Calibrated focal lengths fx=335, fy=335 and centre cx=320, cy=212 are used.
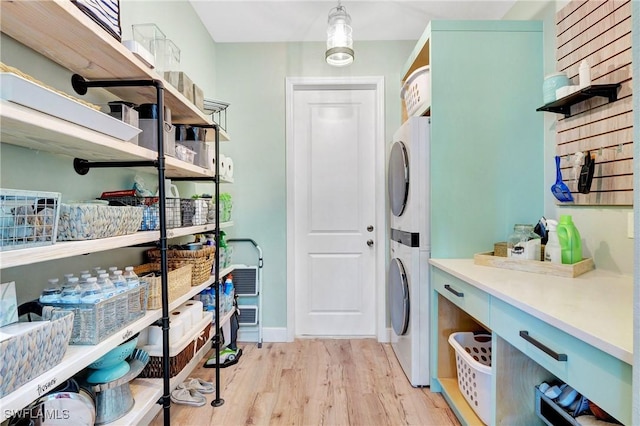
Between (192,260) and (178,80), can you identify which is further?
(192,260)

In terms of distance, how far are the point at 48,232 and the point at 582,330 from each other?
1416 millimetres

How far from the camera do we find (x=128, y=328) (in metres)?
1.17

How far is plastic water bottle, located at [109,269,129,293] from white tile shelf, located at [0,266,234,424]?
0.13 metres

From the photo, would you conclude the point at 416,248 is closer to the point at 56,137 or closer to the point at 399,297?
the point at 399,297

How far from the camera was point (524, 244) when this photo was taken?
1748 mm

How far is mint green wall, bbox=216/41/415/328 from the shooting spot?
2.88 m

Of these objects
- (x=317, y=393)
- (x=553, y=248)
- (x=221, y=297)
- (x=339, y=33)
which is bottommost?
(x=317, y=393)

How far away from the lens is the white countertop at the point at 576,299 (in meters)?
0.85

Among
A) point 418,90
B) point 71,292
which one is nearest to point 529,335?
point 71,292

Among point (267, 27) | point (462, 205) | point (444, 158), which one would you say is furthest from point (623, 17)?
point (267, 27)

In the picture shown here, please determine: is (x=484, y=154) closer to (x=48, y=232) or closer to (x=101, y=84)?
(x=101, y=84)

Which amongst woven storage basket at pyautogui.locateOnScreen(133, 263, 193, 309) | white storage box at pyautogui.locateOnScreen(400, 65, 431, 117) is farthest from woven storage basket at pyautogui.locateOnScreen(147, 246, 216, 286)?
white storage box at pyautogui.locateOnScreen(400, 65, 431, 117)

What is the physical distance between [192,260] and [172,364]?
52 centimetres

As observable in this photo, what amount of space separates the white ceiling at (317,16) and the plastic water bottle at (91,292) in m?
2.11
